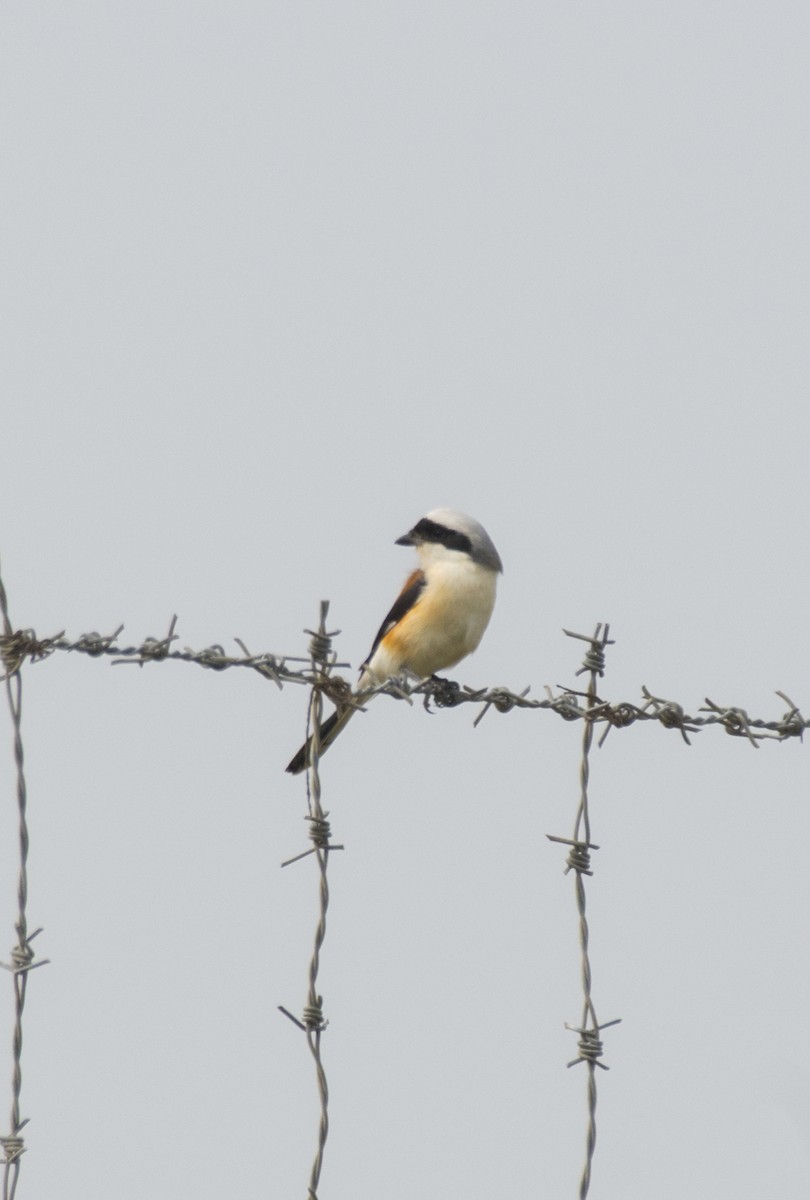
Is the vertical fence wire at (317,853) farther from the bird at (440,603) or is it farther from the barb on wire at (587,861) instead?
the bird at (440,603)

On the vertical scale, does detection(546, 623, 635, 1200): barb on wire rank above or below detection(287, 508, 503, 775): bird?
below

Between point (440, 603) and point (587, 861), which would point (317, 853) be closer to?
point (587, 861)

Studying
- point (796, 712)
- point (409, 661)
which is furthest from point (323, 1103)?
point (409, 661)

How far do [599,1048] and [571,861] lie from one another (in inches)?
15.3

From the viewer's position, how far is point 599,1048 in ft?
11.5

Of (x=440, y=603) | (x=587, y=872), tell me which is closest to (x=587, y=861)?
(x=587, y=872)

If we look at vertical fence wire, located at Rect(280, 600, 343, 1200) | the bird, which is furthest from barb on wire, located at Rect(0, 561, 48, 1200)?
the bird

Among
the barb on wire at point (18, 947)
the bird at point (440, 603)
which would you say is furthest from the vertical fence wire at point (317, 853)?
the bird at point (440, 603)

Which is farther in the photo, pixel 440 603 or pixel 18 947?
pixel 440 603

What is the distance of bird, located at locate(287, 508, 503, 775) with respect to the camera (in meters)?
6.16

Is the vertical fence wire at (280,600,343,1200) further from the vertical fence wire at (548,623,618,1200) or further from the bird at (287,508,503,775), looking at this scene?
the bird at (287,508,503,775)

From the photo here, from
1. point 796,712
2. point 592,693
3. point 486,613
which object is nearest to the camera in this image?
point 592,693

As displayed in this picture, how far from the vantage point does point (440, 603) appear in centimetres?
614

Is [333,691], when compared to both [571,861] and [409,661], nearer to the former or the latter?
[571,861]
